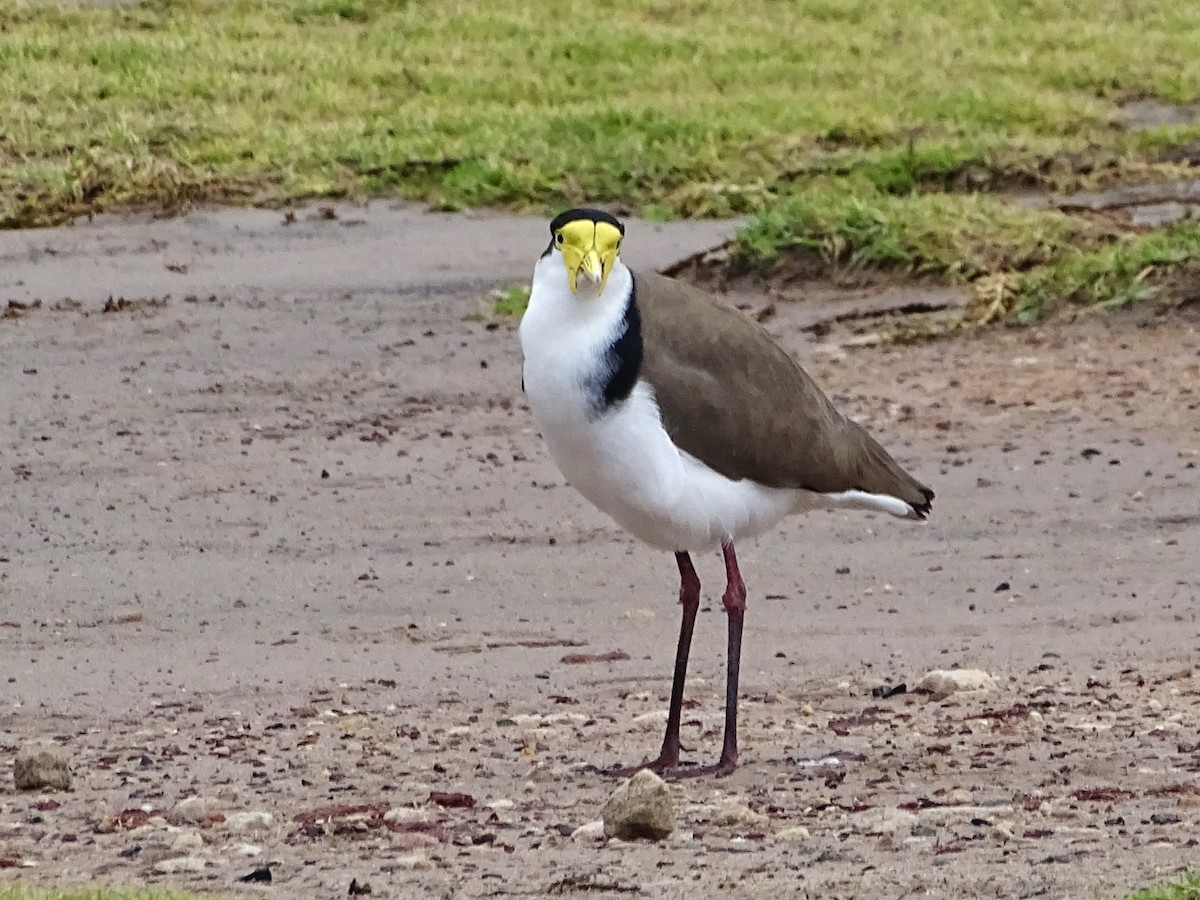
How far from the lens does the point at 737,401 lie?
610 cm

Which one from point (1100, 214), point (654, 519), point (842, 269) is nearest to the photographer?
point (654, 519)

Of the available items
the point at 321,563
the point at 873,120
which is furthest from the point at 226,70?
the point at 321,563

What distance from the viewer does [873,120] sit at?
15.1 m

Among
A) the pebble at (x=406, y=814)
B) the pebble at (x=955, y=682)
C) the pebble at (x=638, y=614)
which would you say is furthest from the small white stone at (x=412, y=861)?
the pebble at (x=638, y=614)

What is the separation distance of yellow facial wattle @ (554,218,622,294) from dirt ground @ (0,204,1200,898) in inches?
46.4

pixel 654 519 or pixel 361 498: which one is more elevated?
pixel 654 519

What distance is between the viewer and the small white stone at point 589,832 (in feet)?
16.8

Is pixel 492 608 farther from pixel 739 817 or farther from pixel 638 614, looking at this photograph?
pixel 739 817

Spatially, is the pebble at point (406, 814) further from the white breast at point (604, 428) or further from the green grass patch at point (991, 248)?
the green grass patch at point (991, 248)

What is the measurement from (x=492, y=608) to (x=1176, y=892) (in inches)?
147

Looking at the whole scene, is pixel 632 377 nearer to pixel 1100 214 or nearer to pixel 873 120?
pixel 1100 214

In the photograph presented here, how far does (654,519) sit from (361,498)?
3.05 meters

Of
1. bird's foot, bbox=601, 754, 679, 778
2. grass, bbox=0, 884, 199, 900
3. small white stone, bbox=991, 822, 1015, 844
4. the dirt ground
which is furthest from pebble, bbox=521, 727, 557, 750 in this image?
grass, bbox=0, 884, 199, 900

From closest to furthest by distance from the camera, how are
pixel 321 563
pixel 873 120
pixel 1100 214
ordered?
pixel 321 563 < pixel 1100 214 < pixel 873 120
